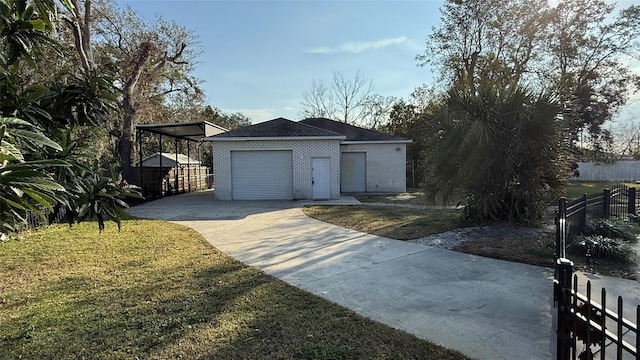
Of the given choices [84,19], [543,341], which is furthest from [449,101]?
[84,19]

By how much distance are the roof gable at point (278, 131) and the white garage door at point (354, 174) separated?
13.3 ft

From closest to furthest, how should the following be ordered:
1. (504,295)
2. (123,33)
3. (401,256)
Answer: (504,295) → (401,256) → (123,33)

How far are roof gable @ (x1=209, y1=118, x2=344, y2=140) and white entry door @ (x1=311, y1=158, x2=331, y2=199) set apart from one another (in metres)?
1.22

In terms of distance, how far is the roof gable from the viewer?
1633 cm

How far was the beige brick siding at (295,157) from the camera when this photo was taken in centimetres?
1634

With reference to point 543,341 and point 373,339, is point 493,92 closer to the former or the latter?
point 543,341

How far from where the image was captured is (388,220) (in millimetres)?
10203

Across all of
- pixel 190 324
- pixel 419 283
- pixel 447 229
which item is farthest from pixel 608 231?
pixel 190 324

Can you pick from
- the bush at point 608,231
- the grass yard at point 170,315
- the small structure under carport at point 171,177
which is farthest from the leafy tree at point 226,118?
the bush at point 608,231

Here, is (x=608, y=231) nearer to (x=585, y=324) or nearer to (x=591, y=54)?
(x=585, y=324)

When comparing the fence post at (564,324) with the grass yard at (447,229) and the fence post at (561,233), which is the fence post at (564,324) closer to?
the fence post at (561,233)

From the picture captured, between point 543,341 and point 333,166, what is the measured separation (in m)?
13.6

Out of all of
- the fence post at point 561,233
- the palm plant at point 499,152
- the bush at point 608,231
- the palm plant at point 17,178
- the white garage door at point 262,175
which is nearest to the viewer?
the palm plant at point 17,178

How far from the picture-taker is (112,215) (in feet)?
9.60
